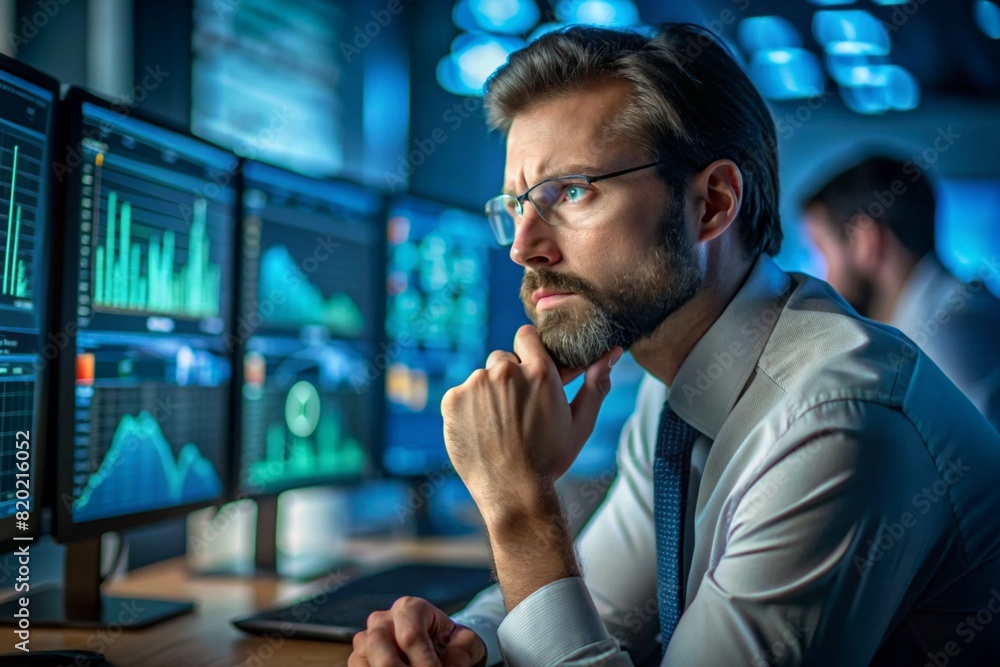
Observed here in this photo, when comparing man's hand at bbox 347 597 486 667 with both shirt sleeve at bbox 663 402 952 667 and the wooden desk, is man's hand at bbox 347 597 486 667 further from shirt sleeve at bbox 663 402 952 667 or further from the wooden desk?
shirt sleeve at bbox 663 402 952 667

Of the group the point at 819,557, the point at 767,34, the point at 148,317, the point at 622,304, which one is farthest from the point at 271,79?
the point at 767,34

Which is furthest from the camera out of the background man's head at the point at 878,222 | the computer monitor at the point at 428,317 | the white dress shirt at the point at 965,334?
the background man's head at the point at 878,222

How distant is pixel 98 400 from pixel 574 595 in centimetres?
70

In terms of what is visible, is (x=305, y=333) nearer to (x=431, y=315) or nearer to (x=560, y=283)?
(x=431, y=315)

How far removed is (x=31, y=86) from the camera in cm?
110

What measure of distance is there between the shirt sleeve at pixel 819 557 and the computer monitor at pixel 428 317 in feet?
3.69

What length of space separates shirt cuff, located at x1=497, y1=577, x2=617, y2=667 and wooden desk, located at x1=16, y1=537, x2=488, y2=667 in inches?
9.6

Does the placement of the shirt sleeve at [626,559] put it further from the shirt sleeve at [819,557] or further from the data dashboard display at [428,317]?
the data dashboard display at [428,317]

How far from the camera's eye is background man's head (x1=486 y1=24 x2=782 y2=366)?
1266 millimetres

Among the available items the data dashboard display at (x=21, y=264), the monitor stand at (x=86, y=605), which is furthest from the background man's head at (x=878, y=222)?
the data dashboard display at (x=21, y=264)

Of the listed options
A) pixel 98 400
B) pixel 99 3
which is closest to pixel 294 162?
pixel 99 3

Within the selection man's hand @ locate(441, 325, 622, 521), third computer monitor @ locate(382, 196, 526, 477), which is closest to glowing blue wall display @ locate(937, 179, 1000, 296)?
third computer monitor @ locate(382, 196, 526, 477)

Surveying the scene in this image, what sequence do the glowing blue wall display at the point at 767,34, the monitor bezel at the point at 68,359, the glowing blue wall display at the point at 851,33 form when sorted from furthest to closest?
the glowing blue wall display at the point at 767,34
the glowing blue wall display at the point at 851,33
the monitor bezel at the point at 68,359

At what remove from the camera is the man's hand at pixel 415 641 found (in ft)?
3.37
